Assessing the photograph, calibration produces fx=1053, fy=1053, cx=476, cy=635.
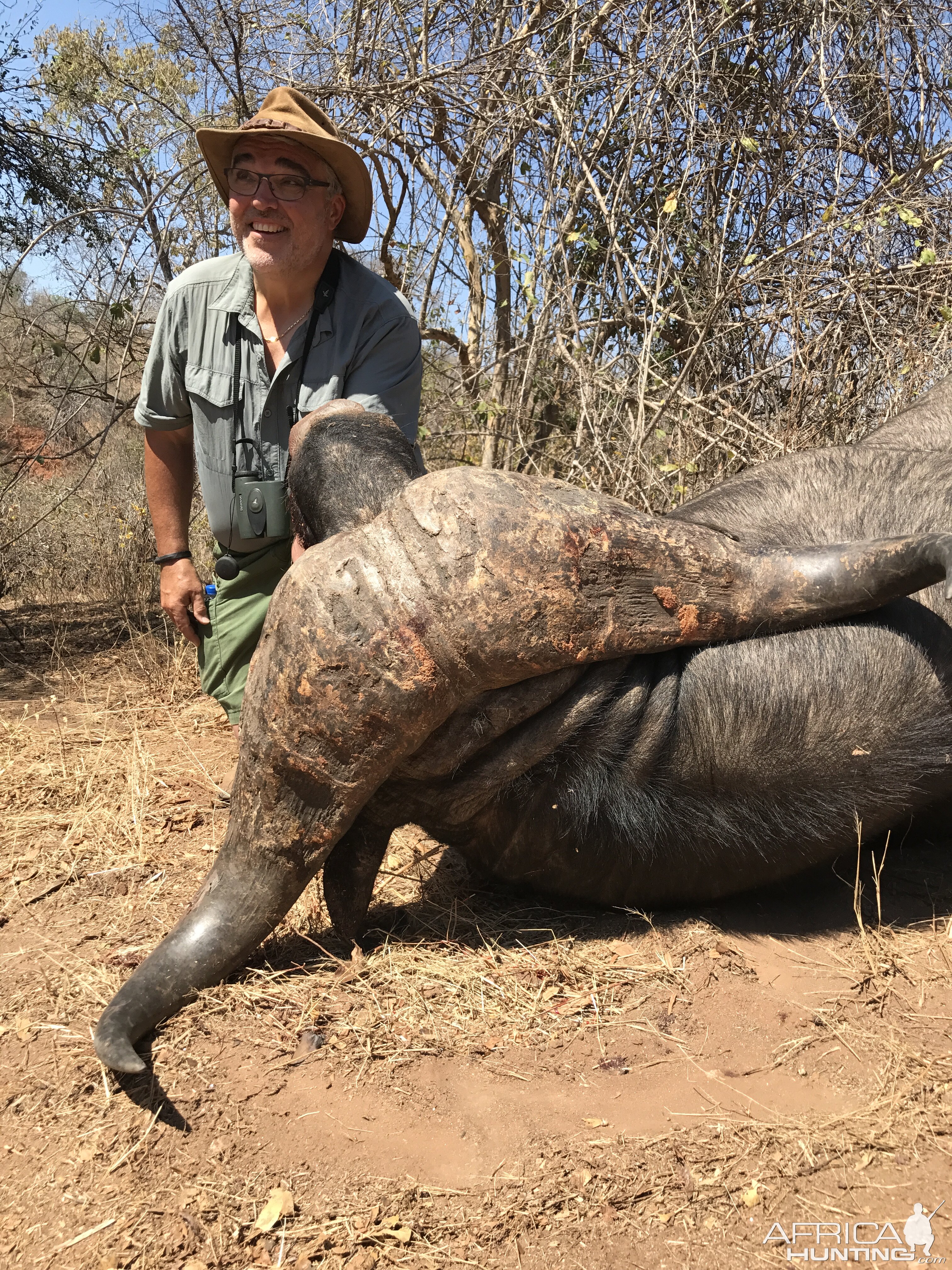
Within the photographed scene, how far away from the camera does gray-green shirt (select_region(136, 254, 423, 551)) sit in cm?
382

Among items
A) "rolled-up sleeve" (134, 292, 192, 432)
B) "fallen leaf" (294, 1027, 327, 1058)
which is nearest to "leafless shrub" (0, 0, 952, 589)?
"rolled-up sleeve" (134, 292, 192, 432)

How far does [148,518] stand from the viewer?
7523mm

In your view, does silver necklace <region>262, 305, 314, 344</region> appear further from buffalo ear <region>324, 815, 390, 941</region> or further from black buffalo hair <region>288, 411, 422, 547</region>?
buffalo ear <region>324, 815, 390, 941</region>

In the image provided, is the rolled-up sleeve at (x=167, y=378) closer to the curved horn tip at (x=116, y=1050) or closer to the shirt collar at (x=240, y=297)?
the shirt collar at (x=240, y=297)

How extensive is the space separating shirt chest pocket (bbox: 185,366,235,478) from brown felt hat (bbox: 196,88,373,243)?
74cm

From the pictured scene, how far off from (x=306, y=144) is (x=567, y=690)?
7.71 ft

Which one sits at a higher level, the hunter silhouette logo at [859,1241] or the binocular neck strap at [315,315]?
the binocular neck strap at [315,315]

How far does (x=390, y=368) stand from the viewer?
3.89m

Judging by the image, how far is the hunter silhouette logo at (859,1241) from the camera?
1.96 meters

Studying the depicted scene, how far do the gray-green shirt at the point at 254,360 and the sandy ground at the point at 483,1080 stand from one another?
155 centimetres

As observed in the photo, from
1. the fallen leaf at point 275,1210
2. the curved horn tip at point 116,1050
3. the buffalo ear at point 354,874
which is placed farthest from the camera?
the buffalo ear at point 354,874

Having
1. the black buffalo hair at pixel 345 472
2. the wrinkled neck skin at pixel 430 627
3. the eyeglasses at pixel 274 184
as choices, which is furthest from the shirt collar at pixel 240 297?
the wrinkled neck skin at pixel 430 627

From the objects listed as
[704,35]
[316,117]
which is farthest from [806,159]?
[316,117]

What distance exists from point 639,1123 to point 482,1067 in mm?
413
